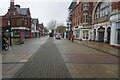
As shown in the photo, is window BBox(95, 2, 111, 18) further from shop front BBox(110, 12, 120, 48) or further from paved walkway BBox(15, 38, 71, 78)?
paved walkway BBox(15, 38, 71, 78)

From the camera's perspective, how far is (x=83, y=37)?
84.2 feet

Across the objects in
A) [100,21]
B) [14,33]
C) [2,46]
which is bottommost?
[2,46]

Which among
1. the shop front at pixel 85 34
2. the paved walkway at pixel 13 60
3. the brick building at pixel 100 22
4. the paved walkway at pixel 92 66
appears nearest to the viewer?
the paved walkway at pixel 92 66

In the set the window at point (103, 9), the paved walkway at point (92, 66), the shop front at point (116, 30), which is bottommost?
the paved walkway at point (92, 66)

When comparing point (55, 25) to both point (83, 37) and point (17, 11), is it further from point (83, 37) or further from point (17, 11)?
point (83, 37)

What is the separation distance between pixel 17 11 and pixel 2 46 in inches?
1099

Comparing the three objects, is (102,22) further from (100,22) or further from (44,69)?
(44,69)

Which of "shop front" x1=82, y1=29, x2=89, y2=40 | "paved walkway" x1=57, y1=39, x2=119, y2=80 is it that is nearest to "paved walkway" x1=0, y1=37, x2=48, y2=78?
"paved walkway" x1=57, y1=39, x2=119, y2=80

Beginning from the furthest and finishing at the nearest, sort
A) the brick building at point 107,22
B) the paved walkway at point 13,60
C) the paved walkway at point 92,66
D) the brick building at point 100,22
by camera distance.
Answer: the brick building at point 100,22
the brick building at point 107,22
the paved walkway at point 13,60
the paved walkway at point 92,66

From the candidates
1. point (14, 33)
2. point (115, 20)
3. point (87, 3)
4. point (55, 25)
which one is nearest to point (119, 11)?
point (115, 20)

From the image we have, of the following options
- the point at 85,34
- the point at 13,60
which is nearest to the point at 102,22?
the point at 85,34

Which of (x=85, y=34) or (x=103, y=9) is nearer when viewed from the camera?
(x=103, y=9)

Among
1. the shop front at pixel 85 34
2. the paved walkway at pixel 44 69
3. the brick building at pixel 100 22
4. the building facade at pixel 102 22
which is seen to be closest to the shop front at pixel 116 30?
the brick building at pixel 100 22

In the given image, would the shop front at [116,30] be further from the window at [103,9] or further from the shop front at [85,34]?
the shop front at [85,34]
